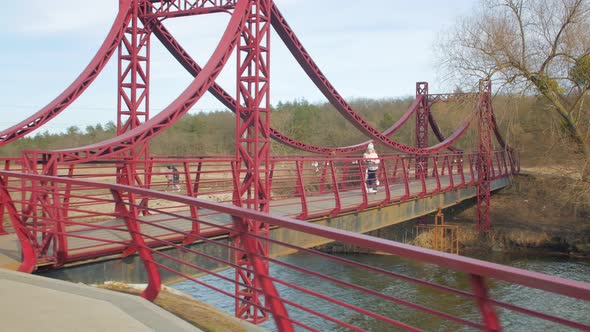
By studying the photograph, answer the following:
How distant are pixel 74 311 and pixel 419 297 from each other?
10.5m

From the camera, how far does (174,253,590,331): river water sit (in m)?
10.9

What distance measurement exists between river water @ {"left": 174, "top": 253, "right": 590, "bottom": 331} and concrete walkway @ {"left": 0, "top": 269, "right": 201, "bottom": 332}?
20.6 ft

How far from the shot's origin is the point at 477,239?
1981cm

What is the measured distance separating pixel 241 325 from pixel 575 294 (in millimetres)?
2533

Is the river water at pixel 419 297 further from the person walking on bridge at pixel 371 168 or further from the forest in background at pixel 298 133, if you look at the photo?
the forest in background at pixel 298 133

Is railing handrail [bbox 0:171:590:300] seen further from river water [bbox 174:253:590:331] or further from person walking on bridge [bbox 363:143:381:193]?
person walking on bridge [bbox 363:143:381:193]

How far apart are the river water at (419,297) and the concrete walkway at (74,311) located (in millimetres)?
6279

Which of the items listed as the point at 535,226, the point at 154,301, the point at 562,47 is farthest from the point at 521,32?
the point at 154,301

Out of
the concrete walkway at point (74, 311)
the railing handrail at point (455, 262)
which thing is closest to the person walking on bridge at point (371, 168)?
the concrete walkway at point (74, 311)

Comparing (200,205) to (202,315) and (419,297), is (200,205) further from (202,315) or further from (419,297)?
(419,297)

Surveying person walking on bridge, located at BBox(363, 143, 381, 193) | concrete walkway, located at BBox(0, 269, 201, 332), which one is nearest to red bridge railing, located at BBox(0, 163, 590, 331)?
concrete walkway, located at BBox(0, 269, 201, 332)

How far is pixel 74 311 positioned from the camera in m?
3.45

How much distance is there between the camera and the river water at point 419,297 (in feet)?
35.9

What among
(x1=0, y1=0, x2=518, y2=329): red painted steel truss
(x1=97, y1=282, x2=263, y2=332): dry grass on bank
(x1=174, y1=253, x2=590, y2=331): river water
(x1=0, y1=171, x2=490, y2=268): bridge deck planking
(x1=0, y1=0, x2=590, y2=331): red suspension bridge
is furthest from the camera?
(x1=174, y1=253, x2=590, y2=331): river water
